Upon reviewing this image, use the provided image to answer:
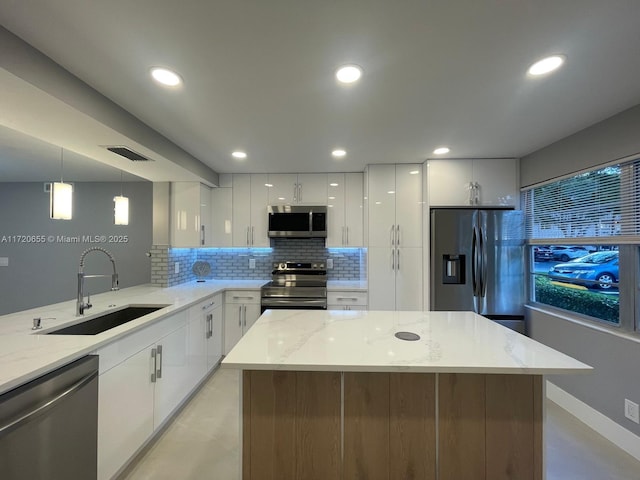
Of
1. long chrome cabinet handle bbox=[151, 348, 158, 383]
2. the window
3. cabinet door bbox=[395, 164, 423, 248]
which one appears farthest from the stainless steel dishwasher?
the window

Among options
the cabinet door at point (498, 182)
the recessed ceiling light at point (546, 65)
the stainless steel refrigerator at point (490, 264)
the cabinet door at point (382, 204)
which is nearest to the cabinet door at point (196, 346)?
the cabinet door at point (382, 204)

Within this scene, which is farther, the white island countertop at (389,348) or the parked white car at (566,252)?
the parked white car at (566,252)

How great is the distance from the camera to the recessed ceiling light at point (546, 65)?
54.2 inches

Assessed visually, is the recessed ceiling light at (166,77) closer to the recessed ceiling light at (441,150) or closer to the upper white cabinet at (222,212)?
the upper white cabinet at (222,212)

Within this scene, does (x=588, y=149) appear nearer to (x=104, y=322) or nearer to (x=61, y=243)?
(x=104, y=322)

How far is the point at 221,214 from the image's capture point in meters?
3.68

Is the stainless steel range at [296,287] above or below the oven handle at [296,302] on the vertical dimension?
above

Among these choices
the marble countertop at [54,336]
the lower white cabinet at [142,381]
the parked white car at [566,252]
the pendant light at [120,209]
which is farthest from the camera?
the parked white car at [566,252]

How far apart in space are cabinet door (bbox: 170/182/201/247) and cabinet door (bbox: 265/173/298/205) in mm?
923

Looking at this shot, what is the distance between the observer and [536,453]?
1249 millimetres

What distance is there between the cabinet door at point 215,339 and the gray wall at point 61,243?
4.27 ft

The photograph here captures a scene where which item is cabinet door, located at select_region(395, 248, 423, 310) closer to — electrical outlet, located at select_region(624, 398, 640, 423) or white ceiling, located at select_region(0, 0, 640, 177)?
white ceiling, located at select_region(0, 0, 640, 177)

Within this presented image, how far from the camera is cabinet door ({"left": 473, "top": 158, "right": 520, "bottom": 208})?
2.98 m

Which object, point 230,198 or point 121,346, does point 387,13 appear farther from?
point 230,198
